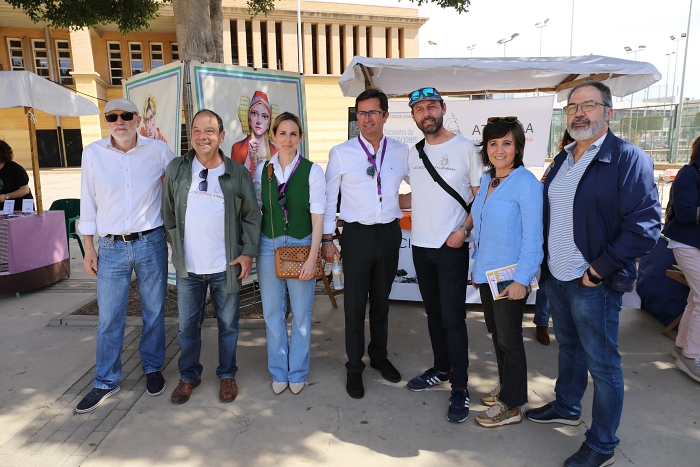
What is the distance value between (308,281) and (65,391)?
79.5 inches

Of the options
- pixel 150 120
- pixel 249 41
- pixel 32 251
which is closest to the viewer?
pixel 150 120

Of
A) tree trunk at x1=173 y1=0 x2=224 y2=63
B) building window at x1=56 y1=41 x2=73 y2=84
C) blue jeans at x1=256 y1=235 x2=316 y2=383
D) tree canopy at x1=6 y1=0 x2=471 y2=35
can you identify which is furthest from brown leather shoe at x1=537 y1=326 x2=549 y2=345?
building window at x1=56 y1=41 x2=73 y2=84

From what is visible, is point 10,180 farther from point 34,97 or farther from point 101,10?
point 101,10

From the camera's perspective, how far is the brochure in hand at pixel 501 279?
265 centimetres

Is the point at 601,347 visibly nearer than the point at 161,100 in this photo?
Yes

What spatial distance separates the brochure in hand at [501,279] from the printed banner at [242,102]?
8.72 feet

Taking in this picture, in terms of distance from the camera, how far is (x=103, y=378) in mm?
3316

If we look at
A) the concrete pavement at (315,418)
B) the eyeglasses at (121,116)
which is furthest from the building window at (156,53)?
the eyeglasses at (121,116)

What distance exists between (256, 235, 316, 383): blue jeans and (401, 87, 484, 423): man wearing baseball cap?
84 cm

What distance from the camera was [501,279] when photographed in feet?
8.73

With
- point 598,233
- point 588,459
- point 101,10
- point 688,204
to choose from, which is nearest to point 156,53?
point 101,10

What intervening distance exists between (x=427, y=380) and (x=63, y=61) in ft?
108

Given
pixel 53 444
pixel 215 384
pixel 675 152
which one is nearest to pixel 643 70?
pixel 215 384

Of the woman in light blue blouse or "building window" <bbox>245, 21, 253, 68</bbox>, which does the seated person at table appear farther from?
"building window" <bbox>245, 21, 253, 68</bbox>
